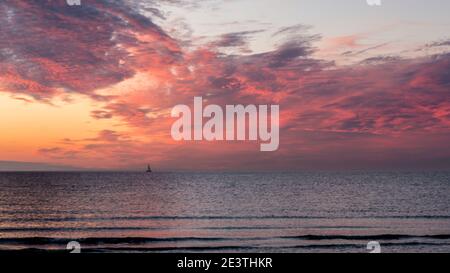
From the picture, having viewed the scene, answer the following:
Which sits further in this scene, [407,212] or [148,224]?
[407,212]

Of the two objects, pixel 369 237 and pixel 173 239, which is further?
pixel 369 237

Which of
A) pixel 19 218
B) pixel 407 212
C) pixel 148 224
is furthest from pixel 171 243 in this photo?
pixel 407 212

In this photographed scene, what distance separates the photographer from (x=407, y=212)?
173ft

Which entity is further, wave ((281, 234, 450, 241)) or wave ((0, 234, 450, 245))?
wave ((281, 234, 450, 241))

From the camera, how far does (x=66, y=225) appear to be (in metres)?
41.2

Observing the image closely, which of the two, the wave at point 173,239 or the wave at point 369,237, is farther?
the wave at point 369,237
